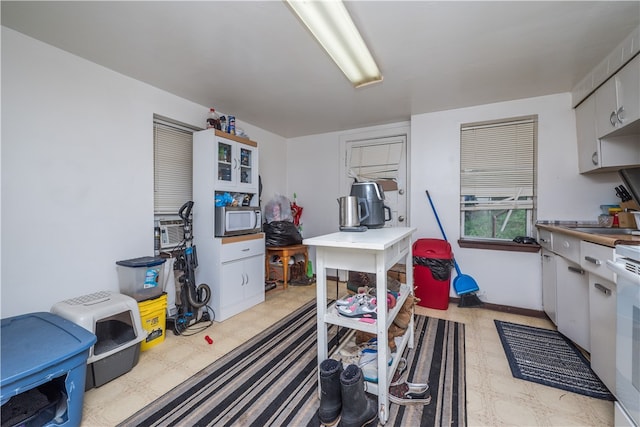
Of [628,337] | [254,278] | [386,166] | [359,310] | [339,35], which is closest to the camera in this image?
[628,337]

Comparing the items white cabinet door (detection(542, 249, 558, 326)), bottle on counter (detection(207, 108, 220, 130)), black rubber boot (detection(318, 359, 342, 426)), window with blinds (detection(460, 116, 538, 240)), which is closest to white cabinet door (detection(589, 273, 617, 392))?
white cabinet door (detection(542, 249, 558, 326))

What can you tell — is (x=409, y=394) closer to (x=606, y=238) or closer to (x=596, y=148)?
(x=606, y=238)

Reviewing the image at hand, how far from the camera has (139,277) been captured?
79.4 inches

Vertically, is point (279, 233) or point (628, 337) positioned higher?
point (279, 233)

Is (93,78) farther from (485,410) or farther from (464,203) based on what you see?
(464,203)

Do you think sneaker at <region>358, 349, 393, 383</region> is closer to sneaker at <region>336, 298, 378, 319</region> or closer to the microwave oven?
sneaker at <region>336, 298, 378, 319</region>

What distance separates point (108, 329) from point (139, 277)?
39 cm

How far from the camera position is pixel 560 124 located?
8.34 feet

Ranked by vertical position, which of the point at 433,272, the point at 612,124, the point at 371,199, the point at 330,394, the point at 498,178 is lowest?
the point at 330,394

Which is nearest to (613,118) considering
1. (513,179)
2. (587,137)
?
(587,137)

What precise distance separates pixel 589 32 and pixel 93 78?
3578 mm

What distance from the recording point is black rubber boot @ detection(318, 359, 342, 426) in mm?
1260

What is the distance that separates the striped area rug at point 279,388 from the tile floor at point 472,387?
82mm

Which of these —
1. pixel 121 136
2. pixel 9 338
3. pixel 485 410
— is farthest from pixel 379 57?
pixel 9 338
